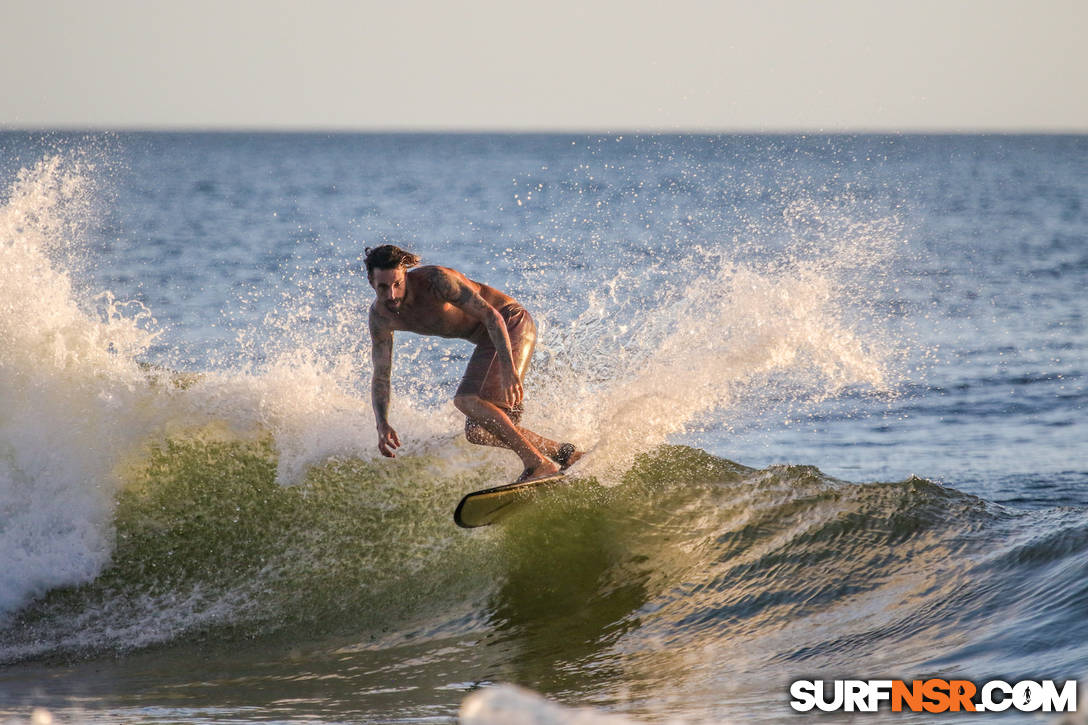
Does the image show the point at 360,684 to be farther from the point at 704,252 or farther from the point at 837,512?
the point at 704,252

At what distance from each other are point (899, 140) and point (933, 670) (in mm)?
159434

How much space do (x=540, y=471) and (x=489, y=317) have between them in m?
1.06

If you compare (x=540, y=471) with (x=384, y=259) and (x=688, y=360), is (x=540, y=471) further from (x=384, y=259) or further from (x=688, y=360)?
(x=688, y=360)

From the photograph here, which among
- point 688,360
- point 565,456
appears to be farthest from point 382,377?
point 688,360

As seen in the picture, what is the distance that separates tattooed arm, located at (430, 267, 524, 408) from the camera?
6.78 meters

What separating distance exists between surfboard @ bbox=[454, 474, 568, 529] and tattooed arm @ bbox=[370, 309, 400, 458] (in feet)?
1.93

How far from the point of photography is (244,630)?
7.06m

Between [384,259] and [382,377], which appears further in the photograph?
[382,377]

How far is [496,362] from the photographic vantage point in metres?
7.05

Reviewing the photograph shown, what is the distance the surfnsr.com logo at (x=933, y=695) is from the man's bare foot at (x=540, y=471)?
2.21 meters

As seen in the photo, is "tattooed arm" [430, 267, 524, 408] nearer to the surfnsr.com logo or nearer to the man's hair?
the man's hair

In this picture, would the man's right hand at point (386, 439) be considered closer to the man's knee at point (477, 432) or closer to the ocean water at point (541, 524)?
the man's knee at point (477, 432)

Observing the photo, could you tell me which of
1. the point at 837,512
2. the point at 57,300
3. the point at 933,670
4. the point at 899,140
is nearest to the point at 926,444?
the point at 837,512

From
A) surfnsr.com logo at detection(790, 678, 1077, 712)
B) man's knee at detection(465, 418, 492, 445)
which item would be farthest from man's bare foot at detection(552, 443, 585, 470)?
surfnsr.com logo at detection(790, 678, 1077, 712)
